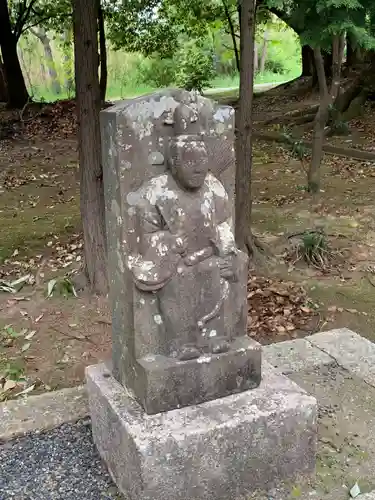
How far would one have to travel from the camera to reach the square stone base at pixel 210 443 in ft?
8.67

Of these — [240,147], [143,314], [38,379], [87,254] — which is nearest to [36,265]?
[87,254]

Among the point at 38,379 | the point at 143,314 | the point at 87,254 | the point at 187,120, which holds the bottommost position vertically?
the point at 38,379

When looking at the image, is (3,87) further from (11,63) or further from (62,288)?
(62,288)

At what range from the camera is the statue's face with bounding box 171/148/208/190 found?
8.77ft

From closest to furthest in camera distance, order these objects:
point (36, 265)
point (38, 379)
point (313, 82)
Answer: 1. point (38, 379)
2. point (36, 265)
3. point (313, 82)

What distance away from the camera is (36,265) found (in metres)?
6.98

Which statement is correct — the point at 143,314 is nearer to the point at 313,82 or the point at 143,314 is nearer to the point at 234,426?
the point at 234,426

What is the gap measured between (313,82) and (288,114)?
2.78m

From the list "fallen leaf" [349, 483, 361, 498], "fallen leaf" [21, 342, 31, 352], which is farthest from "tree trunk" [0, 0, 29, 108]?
"fallen leaf" [349, 483, 361, 498]

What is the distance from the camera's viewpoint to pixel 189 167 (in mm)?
2686

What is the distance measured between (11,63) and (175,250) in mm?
14399

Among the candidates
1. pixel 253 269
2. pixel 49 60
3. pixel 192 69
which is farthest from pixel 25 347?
pixel 49 60

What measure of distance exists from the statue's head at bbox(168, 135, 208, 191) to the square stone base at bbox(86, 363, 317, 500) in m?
1.08

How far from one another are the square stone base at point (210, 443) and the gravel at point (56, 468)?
0.11m
